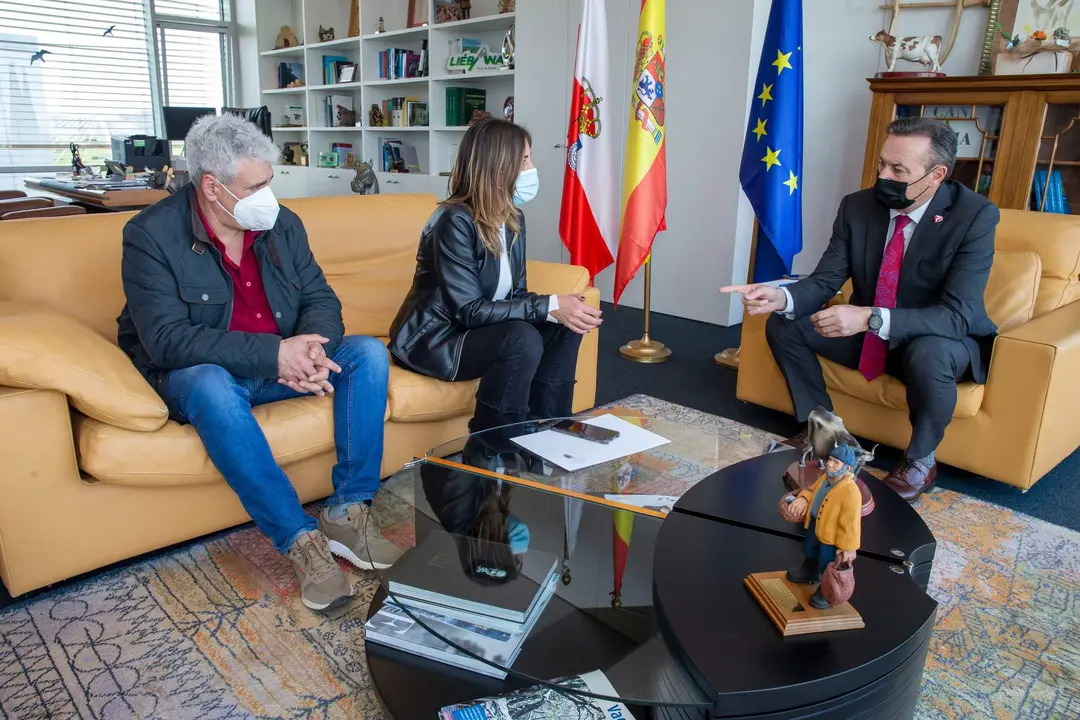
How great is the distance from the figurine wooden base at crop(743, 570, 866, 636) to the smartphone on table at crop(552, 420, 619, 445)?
2.37 ft

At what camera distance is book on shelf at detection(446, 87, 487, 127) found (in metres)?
5.11

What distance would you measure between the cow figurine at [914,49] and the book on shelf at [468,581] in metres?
Answer: 2.97

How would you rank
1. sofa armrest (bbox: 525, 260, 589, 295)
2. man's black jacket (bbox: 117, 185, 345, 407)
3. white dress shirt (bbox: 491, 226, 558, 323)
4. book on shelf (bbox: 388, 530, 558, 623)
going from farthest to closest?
sofa armrest (bbox: 525, 260, 589, 295) < white dress shirt (bbox: 491, 226, 558, 323) < man's black jacket (bbox: 117, 185, 345, 407) < book on shelf (bbox: 388, 530, 558, 623)

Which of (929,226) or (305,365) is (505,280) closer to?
(305,365)

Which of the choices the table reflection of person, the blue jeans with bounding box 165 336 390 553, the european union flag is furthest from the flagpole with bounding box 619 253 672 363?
the table reflection of person

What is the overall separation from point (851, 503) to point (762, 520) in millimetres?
357

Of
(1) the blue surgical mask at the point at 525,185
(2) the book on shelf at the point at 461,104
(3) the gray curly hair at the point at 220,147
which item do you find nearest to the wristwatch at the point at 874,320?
(1) the blue surgical mask at the point at 525,185

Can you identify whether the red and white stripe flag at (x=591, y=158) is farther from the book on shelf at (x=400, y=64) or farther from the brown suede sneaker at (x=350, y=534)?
the book on shelf at (x=400, y=64)

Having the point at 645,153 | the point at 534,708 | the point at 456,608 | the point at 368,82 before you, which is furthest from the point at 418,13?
the point at 534,708

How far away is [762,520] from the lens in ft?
4.19

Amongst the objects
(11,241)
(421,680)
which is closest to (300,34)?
(11,241)

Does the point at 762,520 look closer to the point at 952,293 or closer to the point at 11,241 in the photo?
the point at 952,293

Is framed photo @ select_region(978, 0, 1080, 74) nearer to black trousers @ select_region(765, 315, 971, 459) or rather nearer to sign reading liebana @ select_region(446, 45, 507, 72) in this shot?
black trousers @ select_region(765, 315, 971, 459)

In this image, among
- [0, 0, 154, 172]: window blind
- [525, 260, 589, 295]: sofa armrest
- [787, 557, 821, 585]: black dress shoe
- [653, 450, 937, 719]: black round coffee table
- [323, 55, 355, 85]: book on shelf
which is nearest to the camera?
[653, 450, 937, 719]: black round coffee table
